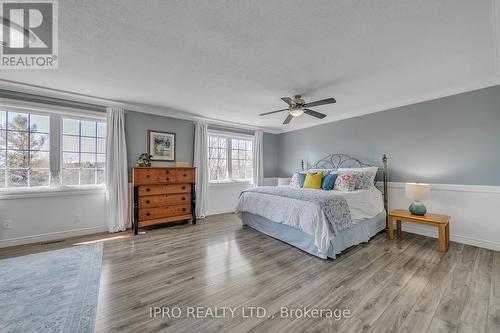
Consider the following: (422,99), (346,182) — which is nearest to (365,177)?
(346,182)

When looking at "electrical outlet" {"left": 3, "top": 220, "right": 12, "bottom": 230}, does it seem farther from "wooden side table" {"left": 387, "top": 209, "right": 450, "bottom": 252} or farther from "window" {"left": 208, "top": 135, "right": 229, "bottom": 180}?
"wooden side table" {"left": 387, "top": 209, "right": 450, "bottom": 252}

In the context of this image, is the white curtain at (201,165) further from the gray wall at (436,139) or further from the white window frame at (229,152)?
the gray wall at (436,139)

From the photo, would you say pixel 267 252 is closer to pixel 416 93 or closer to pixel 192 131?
pixel 192 131

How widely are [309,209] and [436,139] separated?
278 cm

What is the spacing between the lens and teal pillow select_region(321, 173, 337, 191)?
402 cm

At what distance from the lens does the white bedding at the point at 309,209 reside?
270 centimetres

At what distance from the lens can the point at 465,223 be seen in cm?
321

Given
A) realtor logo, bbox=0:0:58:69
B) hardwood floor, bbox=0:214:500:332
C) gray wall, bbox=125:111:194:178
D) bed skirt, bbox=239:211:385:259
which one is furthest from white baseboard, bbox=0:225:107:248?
bed skirt, bbox=239:211:385:259

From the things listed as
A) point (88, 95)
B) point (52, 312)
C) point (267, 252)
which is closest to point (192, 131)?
point (88, 95)

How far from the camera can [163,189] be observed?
415 cm

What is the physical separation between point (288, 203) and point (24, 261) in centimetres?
372

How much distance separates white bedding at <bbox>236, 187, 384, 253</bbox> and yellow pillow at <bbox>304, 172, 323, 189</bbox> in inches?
31.8

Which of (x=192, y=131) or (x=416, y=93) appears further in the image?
(x=192, y=131)

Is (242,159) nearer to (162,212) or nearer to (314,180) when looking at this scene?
(314,180)
